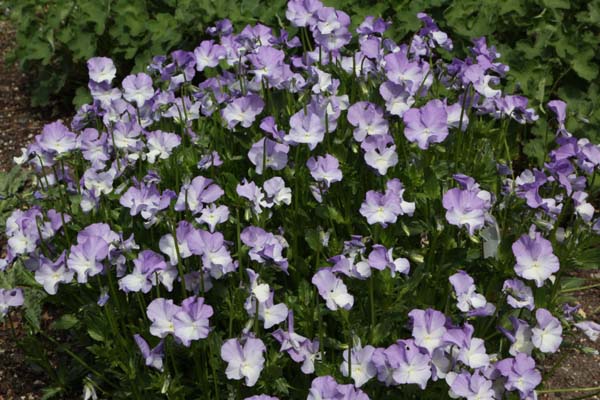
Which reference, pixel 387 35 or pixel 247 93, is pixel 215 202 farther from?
pixel 387 35

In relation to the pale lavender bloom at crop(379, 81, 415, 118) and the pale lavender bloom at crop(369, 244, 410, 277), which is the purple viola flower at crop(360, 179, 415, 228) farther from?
the pale lavender bloom at crop(379, 81, 415, 118)

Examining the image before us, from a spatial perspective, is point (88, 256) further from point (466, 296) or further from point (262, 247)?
point (466, 296)

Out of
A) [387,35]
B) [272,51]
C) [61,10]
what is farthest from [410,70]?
[61,10]

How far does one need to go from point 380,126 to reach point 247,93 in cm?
50

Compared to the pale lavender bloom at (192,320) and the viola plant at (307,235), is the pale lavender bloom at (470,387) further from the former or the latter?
the pale lavender bloom at (192,320)

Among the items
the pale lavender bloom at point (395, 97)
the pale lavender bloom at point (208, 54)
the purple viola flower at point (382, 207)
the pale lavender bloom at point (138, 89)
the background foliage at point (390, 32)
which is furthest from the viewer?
the background foliage at point (390, 32)

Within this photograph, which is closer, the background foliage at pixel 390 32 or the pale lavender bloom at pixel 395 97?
the pale lavender bloom at pixel 395 97

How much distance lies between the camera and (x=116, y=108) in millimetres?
2641

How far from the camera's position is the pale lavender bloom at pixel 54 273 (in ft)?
7.08

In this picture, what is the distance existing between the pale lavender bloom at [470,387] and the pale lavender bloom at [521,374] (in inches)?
2.8

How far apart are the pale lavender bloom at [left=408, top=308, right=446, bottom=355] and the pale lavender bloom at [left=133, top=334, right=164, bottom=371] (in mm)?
620

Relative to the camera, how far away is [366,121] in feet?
7.71

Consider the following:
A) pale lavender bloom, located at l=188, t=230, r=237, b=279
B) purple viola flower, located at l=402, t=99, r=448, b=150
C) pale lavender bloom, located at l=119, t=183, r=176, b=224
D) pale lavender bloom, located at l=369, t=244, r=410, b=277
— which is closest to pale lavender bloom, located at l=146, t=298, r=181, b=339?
pale lavender bloom, located at l=188, t=230, r=237, b=279

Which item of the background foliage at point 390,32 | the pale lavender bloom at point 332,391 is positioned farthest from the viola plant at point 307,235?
the background foliage at point 390,32
